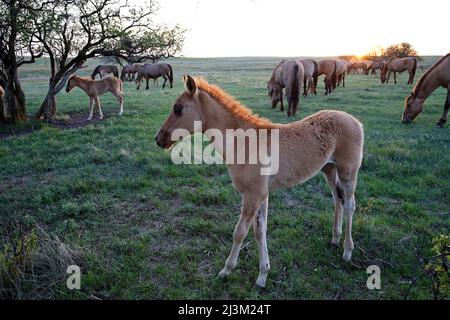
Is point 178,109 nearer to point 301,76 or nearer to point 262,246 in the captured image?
point 262,246

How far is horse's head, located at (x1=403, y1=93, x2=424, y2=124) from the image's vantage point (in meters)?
10.5

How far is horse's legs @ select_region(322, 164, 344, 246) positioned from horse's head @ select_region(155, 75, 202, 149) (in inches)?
75.2

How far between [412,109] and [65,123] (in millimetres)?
12520

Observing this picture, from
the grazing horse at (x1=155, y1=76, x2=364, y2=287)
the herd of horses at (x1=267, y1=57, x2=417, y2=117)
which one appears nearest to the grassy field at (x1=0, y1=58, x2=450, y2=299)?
the grazing horse at (x1=155, y1=76, x2=364, y2=287)

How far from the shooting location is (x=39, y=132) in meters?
9.70

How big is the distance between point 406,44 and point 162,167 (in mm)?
65217

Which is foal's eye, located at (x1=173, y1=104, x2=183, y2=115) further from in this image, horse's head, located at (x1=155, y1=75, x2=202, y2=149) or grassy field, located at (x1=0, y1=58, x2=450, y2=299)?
grassy field, located at (x1=0, y1=58, x2=450, y2=299)

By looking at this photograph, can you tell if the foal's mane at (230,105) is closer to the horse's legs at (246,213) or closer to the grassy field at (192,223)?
the horse's legs at (246,213)

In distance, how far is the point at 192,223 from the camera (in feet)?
15.1

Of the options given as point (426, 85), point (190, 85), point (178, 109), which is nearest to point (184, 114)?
point (178, 109)

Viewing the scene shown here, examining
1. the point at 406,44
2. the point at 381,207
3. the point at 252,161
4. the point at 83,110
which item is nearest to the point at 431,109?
the point at 381,207

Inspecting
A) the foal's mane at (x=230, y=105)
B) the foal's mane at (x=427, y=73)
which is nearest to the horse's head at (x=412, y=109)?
the foal's mane at (x=427, y=73)

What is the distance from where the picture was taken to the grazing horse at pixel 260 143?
11.2 feet
